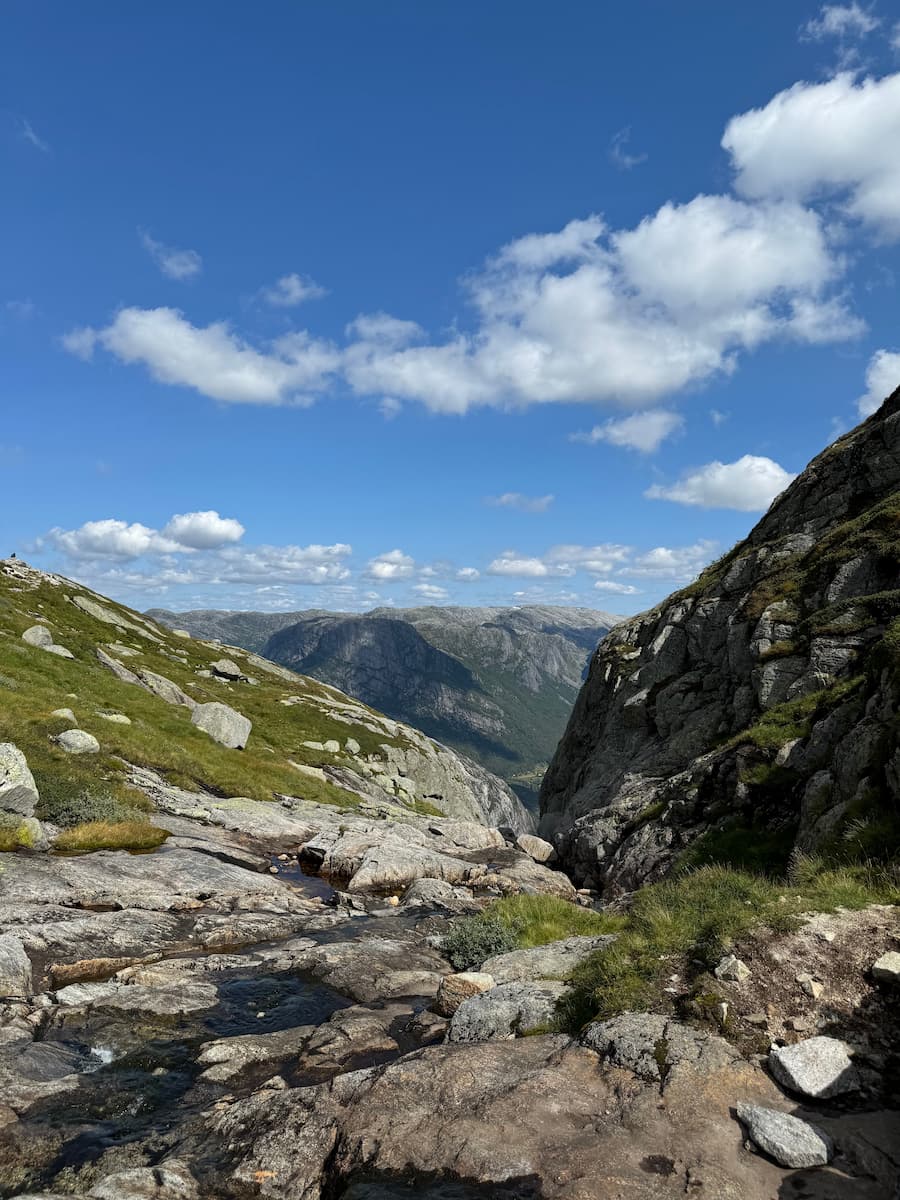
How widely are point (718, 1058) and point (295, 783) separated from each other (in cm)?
5203

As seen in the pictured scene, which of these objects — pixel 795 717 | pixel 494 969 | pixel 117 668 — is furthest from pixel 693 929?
pixel 117 668

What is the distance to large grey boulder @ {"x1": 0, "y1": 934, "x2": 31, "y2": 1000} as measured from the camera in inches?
578

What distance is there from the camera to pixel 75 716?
4269cm

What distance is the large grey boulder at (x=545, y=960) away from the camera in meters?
15.1

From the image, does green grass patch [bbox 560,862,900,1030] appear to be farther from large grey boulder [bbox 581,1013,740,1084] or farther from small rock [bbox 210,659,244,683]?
small rock [bbox 210,659,244,683]

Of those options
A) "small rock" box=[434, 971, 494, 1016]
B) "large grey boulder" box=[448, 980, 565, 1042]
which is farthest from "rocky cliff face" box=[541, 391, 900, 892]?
"small rock" box=[434, 971, 494, 1016]

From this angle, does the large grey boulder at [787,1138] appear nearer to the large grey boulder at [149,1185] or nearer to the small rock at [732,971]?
the small rock at [732,971]

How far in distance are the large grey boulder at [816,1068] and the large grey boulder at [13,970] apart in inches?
637

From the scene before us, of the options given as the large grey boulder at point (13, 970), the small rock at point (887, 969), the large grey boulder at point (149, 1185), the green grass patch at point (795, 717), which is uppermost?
the green grass patch at point (795, 717)

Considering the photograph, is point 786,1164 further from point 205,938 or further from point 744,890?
point 205,938

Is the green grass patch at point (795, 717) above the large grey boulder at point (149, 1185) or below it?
above

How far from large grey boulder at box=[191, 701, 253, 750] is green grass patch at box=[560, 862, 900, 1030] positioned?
5693cm

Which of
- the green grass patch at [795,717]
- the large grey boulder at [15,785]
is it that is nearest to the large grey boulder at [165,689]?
the large grey boulder at [15,785]

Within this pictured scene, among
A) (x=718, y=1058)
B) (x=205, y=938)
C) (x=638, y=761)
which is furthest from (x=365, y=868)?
(x=718, y=1058)
